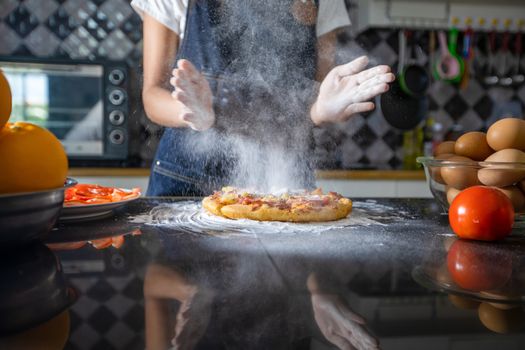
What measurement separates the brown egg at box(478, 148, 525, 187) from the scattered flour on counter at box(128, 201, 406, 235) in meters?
0.20

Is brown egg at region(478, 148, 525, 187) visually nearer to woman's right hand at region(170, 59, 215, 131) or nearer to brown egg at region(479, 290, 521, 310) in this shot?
brown egg at region(479, 290, 521, 310)

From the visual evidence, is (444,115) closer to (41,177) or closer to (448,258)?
(448,258)

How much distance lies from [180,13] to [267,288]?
1.32m

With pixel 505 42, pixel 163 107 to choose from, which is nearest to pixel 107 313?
pixel 163 107

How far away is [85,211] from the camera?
921mm

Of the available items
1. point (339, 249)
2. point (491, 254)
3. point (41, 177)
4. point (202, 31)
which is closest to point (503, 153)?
point (491, 254)

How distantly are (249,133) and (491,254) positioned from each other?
3.21 feet

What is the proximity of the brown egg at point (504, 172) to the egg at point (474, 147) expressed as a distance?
5 cm

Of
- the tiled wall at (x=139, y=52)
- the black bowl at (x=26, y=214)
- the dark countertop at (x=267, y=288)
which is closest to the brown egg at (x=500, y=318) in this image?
the dark countertop at (x=267, y=288)

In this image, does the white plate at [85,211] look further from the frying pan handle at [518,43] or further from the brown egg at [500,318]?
the frying pan handle at [518,43]

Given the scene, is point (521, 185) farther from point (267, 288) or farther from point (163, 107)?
point (163, 107)

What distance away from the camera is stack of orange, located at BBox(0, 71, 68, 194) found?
637 millimetres

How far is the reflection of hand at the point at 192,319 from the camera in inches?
15.5

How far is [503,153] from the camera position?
0.91 meters
